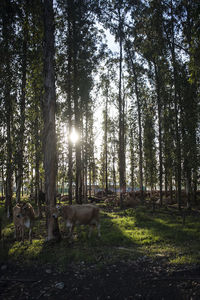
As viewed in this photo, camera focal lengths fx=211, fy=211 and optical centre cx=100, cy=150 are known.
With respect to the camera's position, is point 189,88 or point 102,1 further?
point 102,1

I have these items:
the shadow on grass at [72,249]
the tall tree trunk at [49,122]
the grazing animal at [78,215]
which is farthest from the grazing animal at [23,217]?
the grazing animal at [78,215]

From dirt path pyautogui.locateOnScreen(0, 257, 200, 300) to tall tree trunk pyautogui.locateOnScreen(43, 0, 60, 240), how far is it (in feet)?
8.57

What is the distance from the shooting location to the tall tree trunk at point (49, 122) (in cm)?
906

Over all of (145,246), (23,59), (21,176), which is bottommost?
(145,246)

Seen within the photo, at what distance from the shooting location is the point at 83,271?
6.23 meters

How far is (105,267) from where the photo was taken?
6.37 metres

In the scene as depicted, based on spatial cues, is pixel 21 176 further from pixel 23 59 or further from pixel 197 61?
pixel 197 61

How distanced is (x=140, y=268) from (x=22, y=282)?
334 cm

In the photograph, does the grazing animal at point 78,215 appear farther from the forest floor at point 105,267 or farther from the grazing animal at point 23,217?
the grazing animal at point 23,217

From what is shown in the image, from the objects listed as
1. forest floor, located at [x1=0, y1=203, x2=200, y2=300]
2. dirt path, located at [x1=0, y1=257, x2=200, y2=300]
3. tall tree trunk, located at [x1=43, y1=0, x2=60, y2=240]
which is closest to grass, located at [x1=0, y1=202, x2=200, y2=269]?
forest floor, located at [x1=0, y1=203, x2=200, y2=300]

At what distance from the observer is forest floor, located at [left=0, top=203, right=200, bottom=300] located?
5.04 m

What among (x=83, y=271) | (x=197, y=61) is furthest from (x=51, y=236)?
(x=197, y=61)

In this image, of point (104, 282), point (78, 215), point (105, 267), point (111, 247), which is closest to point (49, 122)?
point (78, 215)

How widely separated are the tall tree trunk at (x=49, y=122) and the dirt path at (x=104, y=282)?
2.61 metres
